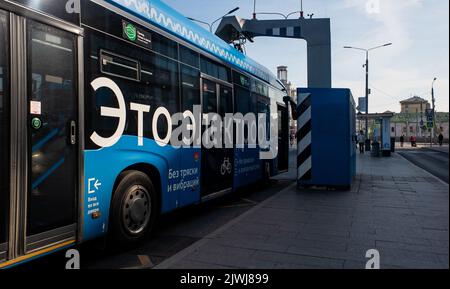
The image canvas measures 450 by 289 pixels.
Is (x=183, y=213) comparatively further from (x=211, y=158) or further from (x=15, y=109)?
(x=15, y=109)

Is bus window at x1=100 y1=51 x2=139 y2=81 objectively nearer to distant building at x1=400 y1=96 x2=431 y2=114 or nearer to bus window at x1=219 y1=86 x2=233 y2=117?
bus window at x1=219 y1=86 x2=233 y2=117

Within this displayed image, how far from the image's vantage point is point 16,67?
3320 mm

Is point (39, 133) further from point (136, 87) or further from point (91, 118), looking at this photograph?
point (136, 87)

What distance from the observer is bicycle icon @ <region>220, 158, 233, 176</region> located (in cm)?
736

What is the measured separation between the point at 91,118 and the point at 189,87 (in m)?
2.29

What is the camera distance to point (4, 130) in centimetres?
320

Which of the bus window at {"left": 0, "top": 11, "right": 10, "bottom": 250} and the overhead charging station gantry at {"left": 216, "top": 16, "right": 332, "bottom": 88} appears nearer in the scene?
the bus window at {"left": 0, "top": 11, "right": 10, "bottom": 250}

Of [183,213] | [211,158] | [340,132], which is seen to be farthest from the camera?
[340,132]

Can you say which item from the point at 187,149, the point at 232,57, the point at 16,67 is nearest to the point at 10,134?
the point at 16,67

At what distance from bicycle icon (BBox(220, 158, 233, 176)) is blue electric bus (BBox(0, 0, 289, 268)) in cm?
79

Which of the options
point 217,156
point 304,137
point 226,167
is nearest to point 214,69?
point 217,156

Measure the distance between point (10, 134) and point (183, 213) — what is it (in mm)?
4447

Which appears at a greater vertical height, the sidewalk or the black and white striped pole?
the black and white striped pole

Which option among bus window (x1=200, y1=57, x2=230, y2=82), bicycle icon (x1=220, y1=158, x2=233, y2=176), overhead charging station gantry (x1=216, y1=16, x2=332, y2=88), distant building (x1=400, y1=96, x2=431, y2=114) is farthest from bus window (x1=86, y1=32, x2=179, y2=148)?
distant building (x1=400, y1=96, x2=431, y2=114)
